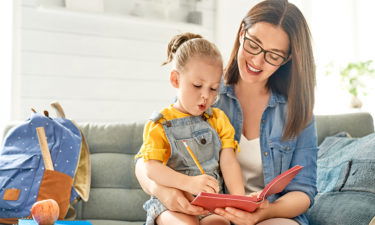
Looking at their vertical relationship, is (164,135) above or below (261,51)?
below

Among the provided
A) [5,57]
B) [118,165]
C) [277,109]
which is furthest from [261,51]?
[5,57]

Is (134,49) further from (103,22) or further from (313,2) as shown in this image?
(313,2)

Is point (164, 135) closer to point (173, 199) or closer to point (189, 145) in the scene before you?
point (189, 145)

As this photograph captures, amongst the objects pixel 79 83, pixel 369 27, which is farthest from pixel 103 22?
pixel 369 27

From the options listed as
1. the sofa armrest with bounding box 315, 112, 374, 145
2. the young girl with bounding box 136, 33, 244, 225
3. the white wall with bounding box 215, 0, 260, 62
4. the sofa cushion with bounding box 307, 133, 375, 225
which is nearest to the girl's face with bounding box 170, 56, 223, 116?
the young girl with bounding box 136, 33, 244, 225

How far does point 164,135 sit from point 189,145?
0.28ft

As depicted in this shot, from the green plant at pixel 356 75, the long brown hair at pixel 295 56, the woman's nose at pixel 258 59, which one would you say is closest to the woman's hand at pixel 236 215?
the long brown hair at pixel 295 56

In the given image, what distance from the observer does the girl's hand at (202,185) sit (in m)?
1.20

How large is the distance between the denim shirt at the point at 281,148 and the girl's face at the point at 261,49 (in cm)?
15

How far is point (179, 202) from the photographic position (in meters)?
1.23

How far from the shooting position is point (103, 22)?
329 cm

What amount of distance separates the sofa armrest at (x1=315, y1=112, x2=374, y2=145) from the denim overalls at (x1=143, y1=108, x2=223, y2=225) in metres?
0.95

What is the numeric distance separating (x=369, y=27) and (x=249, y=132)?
2842 mm

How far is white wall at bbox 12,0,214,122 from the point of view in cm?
307
